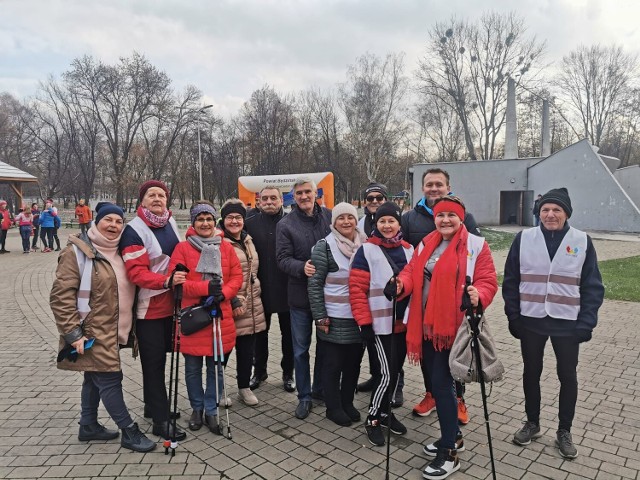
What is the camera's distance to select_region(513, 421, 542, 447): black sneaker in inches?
138

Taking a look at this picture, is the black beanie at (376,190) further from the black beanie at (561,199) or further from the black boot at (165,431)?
the black boot at (165,431)

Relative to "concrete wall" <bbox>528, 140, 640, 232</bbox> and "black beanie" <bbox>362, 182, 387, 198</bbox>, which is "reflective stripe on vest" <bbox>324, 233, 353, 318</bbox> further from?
"concrete wall" <bbox>528, 140, 640, 232</bbox>

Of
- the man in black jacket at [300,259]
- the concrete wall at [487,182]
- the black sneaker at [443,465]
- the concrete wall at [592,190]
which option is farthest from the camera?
the concrete wall at [487,182]

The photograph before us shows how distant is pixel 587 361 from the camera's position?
17.9 ft

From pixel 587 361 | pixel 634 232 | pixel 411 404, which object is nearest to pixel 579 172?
pixel 634 232

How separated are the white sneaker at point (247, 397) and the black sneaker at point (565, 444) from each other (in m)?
2.53

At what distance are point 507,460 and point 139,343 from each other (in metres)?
2.87

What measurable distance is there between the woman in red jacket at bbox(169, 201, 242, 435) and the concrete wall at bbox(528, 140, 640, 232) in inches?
874

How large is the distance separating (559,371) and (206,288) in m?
2.72

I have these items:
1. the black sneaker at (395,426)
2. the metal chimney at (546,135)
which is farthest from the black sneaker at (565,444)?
the metal chimney at (546,135)

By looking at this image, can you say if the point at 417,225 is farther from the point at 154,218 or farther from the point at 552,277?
the point at 154,218

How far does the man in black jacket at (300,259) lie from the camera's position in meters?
4.08

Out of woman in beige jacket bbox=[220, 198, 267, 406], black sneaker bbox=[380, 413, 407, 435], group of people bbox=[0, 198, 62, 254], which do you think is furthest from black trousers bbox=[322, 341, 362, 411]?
group of people bbox=[0, 198, 62, 254]

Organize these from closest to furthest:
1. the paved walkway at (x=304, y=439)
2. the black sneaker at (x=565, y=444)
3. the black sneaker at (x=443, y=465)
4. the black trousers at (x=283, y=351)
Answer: the black sneaker at (x=443, y=465)
the paved walkway at (x=304, y=439)
the black sneaker at (x=565, y=444)
the black trousers at (x=283, y=351)
